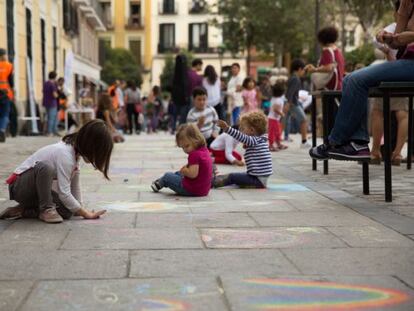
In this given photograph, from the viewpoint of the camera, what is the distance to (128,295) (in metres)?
2.86

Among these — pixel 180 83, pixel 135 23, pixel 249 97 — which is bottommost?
pixel 249 97

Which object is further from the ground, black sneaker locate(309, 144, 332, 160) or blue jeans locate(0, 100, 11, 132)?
blue jeans locate(0, 100, 11, 132)

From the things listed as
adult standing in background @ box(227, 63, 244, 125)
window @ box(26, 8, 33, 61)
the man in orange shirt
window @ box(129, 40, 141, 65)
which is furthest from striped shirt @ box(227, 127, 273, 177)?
window @ box(129, 40, 141, 65)

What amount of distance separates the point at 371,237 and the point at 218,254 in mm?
1023

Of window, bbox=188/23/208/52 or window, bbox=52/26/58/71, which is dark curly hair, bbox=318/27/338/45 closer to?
window, bbox=52/26/58/71

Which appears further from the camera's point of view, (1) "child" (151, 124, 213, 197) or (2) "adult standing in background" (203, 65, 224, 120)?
(2) "adult standing in background" (203, 65, 224, 120)

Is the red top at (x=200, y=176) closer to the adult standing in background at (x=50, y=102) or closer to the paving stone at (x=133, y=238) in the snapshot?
the paving stone at (x=133, y=238)

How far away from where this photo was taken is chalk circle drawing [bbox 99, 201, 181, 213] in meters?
5.26

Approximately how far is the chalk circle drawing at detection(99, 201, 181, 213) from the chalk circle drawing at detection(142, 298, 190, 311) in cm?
240

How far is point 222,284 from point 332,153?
2.66m

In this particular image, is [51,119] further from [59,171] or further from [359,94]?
[59,171]

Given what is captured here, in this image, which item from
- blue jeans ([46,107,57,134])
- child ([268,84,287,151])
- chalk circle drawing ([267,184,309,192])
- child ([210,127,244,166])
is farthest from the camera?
blue jeans ([46,107,57,134])

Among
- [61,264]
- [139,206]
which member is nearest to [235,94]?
[139,206]

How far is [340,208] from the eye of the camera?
525cm
